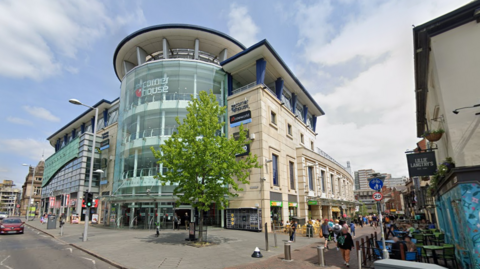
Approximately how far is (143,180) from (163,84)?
35.2 feet

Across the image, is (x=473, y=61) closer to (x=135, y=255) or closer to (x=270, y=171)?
(x=135, y=255)

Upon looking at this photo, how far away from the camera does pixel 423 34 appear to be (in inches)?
425

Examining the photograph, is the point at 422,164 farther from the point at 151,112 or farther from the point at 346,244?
the point at 151,112

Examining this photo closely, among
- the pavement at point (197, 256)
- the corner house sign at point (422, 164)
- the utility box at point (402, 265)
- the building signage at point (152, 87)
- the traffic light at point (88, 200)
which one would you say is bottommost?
the pavement at point (197, 256)

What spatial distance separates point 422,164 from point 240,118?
61.4 feet

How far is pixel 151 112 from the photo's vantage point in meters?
29.7

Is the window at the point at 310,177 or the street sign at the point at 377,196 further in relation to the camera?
the window at the point at 310,177

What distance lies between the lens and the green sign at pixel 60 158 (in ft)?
150

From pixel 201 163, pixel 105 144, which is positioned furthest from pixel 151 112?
pixel 105 144

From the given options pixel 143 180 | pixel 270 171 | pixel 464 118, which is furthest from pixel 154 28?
pixel 464 118

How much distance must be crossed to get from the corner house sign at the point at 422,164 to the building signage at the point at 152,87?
24256 mm

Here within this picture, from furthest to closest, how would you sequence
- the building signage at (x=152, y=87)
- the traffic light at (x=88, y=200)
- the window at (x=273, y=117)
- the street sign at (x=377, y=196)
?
the window at (x=273, y=117) < the building signage at (x=152, y=87) < the traffic light at (x=88, y=200) < the street sign at (x=377, y=196)

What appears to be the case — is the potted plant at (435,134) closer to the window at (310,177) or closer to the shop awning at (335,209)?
the window at (310,177)

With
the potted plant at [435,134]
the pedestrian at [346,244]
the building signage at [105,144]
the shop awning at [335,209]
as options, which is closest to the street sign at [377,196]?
the pedestrian at [346,244]
